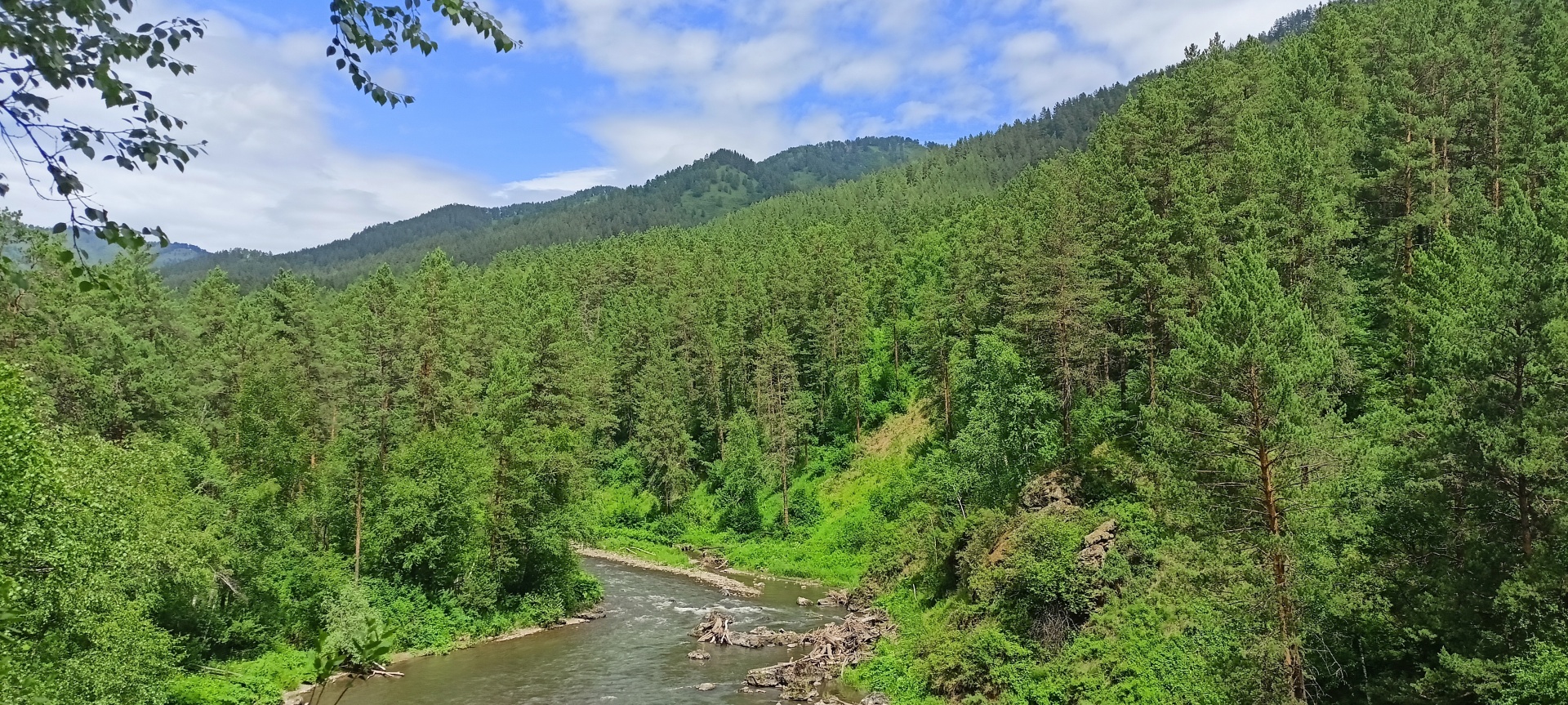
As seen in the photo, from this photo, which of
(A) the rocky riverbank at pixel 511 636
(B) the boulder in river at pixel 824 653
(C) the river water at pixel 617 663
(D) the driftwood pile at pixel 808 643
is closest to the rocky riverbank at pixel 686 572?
(C) the river water at pixel 617 663

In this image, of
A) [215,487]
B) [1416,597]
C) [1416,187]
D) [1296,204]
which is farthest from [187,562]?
[1416,187]

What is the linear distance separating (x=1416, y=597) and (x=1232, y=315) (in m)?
7.82

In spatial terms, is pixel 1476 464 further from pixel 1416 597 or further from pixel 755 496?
pixel 755 496

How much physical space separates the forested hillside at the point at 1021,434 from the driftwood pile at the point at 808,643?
1.66 m

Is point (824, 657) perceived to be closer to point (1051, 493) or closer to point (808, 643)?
point (808, 643)

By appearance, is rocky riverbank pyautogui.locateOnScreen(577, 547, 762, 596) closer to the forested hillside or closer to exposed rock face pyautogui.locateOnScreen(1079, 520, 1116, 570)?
the forested hillside

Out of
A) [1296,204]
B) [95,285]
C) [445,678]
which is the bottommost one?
[445,678]

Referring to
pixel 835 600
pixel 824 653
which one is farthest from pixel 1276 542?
pixel 835 600

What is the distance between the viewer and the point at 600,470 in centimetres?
7825

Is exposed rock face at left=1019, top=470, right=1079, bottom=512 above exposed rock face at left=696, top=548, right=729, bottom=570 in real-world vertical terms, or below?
above

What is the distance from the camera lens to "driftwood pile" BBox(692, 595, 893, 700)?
32.4 metres

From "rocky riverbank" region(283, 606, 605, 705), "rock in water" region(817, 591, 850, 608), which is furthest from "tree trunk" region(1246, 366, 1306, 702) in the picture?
"rocky riverbank" region(283, 606, 605, 705)

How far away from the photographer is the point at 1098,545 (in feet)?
96.9

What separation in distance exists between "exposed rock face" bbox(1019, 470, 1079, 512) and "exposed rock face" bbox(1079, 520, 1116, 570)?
2.83 m
